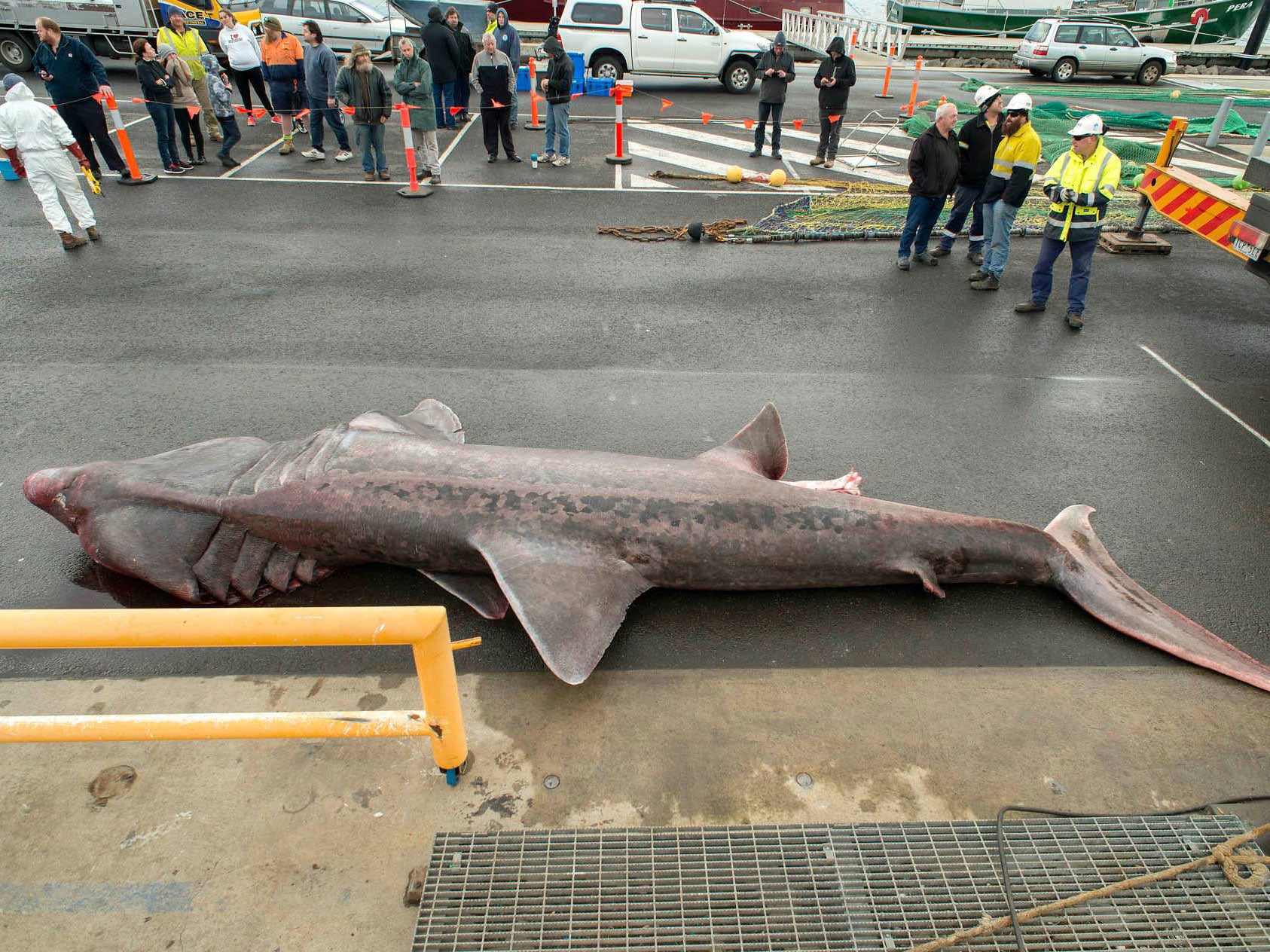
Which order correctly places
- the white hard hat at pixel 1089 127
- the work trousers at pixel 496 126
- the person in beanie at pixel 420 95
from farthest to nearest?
1. the work trousers at pixel 496 126
2. the person in beanie at pixel 420 95
3. the white hard hat at pixel 1089 127

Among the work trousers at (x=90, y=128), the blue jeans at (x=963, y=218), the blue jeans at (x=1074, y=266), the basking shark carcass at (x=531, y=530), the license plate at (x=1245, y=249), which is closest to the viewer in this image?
the basking shark carcass at (x=531, y=530)

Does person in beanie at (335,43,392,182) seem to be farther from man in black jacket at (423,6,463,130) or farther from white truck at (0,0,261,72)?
white truck at (0,0,261,72)

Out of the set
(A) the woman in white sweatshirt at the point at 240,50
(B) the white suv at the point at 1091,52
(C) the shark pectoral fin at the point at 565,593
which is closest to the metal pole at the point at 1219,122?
(B) the white suv at the point at 1091,52

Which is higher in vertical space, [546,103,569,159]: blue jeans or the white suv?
the white suv

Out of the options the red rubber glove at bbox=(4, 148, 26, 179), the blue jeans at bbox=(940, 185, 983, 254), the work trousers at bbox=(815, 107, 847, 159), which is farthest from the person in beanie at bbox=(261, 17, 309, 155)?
the blue jeans at bbox=(940, 185, 983, 254)

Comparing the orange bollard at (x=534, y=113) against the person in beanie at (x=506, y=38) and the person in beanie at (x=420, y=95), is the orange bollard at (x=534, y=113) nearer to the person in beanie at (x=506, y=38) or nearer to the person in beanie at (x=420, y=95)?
the person in beanie at (x=506, y=38)

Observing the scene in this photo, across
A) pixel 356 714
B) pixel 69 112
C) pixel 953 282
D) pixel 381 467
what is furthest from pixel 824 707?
pixel 69 112

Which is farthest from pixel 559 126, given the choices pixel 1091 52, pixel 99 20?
pixel 1091 52

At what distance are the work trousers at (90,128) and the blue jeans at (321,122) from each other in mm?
3065

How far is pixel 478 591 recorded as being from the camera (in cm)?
409

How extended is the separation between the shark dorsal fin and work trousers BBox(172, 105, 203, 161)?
12422 mm

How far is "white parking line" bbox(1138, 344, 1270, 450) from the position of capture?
20.0 feet

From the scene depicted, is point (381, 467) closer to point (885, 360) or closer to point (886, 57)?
point (885, 360)

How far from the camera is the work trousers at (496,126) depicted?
43.0 feet
